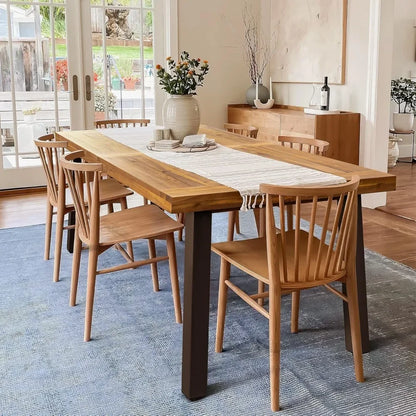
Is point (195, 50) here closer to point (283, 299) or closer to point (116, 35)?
point (116, 35)

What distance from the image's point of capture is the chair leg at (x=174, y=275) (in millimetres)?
2771

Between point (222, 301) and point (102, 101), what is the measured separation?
3.96 meters

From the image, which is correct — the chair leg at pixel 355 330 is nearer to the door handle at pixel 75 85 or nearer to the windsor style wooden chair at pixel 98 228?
the windsor style wooden chair at pixel 98 228

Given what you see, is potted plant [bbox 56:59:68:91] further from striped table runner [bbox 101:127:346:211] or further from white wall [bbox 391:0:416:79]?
white wall [bbox 391:0:416:79]

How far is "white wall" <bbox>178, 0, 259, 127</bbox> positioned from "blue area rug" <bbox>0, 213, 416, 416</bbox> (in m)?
3.26

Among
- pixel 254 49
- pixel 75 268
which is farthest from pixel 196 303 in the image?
pixel 254 49

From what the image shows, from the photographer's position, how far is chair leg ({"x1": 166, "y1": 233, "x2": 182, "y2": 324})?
277 centimetres

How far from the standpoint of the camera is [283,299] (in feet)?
10.1

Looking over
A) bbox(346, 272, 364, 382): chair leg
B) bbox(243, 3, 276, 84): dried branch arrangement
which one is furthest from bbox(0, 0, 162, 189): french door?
bbox(346, 272, 364, 382): chair leg

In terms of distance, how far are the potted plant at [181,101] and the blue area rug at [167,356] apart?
873 mm

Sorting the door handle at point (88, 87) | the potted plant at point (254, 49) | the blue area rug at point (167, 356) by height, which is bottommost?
the blue area rug at point (167, 356)

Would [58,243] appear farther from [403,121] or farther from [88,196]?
[403,121]

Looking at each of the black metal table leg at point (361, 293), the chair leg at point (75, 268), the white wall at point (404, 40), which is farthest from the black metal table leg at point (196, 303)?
the white wall at point (404, 40)

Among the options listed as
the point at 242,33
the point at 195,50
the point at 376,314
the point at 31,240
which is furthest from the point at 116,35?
the point at 376,314
